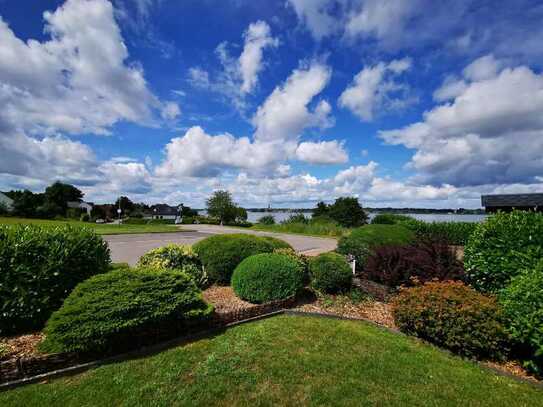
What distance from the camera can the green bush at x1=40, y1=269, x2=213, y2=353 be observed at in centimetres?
342

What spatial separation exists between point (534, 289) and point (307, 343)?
10.6 ft

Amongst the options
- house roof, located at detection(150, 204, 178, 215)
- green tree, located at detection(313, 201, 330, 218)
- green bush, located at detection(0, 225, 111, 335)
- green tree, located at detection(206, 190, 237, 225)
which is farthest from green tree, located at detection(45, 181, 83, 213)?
green bush, located at detection(0, 225, 111, 335)

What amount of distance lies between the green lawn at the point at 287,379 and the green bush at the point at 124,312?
36 cm

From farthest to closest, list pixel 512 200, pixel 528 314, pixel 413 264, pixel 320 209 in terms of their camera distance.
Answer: pixel 320 209
pixel 512 200
pixel 413 264
pixel 528 314

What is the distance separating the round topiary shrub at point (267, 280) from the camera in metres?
5.80

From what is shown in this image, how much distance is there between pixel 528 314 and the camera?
3.62m

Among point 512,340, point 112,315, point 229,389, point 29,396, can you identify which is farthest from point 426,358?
point 29,396

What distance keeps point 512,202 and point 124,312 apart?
1934 cm

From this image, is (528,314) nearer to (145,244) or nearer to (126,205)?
(145,244)

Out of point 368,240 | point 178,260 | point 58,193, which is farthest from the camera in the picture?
point 58,193

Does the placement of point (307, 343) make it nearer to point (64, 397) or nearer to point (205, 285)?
point (64, 397)

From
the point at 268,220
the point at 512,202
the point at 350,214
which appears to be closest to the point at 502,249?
the point at 512,202

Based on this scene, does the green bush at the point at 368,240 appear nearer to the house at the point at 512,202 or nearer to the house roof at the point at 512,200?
the house at the point at 512,202

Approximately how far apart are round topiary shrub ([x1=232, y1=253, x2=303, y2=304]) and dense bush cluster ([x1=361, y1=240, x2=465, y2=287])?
2.24 m
